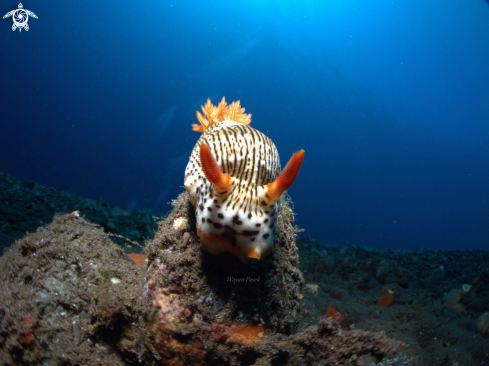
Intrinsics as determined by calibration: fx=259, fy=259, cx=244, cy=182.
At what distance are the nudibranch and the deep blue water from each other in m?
29.9

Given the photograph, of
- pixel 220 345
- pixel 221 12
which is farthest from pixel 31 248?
pixel 221 12

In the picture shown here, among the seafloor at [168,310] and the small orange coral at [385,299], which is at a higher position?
the small orange coral at [385,299]

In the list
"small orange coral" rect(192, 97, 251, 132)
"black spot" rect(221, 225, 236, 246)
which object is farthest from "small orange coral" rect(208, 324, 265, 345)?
"small orange coral" rect(192, 97, 251, 132)

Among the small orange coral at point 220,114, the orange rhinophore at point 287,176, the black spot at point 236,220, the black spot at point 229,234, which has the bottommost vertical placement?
the black spot at point 229,234

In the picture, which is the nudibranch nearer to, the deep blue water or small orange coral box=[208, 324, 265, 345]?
small orange coral box=[208, 324, 265, 345]

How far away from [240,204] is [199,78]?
47782 millimetres

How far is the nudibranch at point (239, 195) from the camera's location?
5.77 ft

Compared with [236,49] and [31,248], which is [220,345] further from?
[236,49]

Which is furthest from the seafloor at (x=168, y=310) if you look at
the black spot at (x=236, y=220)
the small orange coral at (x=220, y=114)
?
the small orange coral at (x=220, y=114)

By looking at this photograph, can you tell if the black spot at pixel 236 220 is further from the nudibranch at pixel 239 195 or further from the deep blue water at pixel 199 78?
the deep blue water at pixel 199 78

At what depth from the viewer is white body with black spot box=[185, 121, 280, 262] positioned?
1804mm

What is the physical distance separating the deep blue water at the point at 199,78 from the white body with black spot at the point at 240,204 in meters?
29.9

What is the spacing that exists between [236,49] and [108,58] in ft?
68.4

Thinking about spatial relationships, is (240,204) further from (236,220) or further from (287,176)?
(287,176)
